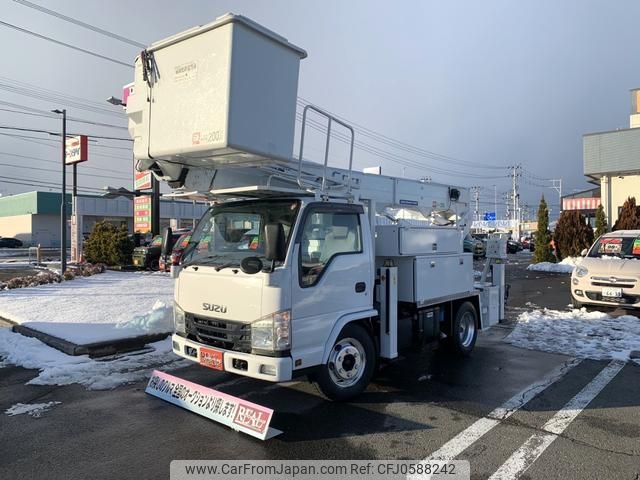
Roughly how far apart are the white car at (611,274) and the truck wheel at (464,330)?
3.92 m

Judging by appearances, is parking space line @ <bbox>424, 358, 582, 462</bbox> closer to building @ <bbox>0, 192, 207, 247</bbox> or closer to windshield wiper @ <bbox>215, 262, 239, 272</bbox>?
windshield wiper @ <bbox>215, 262, 239, 272</bbox>

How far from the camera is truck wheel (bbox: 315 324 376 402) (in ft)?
16.3

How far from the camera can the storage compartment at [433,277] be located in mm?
5996

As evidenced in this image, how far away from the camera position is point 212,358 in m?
4.80

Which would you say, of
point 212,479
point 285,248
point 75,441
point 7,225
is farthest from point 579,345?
point 7,225

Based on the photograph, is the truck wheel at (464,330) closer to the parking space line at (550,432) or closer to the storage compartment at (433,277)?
the storage compartment at (433,277)

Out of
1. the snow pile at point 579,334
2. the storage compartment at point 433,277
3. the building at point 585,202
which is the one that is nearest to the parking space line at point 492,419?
the snow pile at point 579,334

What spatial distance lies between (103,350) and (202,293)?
339 centimetres

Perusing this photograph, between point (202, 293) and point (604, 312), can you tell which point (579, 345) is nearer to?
point (604, 312)

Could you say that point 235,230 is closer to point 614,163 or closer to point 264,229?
point 264,229

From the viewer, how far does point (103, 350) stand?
7.38 metres

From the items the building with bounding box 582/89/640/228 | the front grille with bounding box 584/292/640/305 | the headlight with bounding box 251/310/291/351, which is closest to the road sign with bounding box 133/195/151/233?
the front grille with bounding box 584/292/640/305

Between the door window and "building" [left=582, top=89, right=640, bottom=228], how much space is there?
83.1 ft

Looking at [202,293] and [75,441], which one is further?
[202,293]
